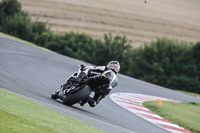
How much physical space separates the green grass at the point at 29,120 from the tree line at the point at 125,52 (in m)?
32.4

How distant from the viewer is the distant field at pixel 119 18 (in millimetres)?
55250

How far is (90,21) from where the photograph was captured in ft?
191

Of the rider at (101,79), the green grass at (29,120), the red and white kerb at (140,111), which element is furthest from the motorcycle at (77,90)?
the red and white kerb at (140,111)

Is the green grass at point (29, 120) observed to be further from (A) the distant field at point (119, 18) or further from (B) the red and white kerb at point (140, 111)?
(A) the distant field at point (119, 18)

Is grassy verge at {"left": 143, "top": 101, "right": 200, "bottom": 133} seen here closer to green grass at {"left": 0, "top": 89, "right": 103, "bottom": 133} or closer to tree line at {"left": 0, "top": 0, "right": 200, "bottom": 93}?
green grass at {"left": 0, "top": 89, "right": 103, "bottom": 133}

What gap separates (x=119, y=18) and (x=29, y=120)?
5869cm

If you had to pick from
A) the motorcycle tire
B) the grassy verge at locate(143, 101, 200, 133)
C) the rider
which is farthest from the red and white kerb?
the motorcycle tire

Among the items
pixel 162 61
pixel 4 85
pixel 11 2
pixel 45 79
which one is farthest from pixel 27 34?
pixel 4 85

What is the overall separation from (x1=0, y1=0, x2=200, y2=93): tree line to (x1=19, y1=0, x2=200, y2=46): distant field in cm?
637

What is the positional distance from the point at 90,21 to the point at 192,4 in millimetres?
33996

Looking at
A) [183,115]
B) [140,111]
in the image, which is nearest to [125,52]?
[183,115]

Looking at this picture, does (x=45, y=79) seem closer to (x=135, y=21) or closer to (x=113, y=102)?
(x=113, y=102)

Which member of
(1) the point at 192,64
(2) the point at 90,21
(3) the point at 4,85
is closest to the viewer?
(3) the point at 4,85

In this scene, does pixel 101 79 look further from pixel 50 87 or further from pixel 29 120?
pixel 29 120
